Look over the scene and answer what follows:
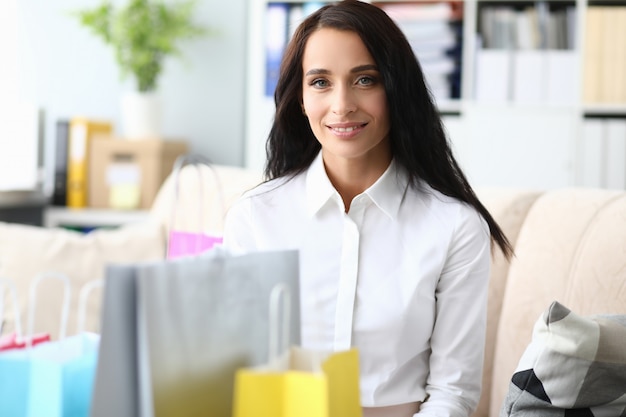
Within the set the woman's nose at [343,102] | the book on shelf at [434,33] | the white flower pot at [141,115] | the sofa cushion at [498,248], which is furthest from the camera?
the white flower pot at [141,115]

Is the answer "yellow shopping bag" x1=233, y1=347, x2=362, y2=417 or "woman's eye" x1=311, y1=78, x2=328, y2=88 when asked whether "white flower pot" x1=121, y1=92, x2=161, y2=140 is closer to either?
"woman's eye" x1=311, y1=78, x2=328, y2=88

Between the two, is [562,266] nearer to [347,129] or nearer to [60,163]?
[347,129]

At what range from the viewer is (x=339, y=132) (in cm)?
146

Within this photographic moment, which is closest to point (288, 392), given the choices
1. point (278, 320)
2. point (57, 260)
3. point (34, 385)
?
point (278, 320)

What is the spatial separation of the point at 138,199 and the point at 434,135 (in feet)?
6.99

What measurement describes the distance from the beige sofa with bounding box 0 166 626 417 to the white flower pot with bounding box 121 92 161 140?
108cm

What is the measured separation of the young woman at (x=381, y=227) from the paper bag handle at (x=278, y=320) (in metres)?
0.42

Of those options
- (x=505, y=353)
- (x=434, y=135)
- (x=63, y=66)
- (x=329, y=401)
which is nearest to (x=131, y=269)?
(x=329, y=401)

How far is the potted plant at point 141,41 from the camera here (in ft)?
11.4

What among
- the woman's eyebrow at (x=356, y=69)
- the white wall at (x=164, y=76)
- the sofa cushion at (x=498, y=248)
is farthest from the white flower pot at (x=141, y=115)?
the woman's eyebrow at (x=356, y=69)

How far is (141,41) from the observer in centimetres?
348

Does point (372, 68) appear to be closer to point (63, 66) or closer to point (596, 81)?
point (596, 81)

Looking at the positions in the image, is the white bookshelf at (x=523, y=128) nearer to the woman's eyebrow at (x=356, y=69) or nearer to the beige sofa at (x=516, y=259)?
the beige sofa at (x=516, y=259)

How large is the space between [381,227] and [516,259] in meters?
0.58
